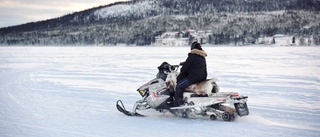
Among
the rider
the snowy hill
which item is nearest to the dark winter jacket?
the rider

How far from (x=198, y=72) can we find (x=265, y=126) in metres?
1.52

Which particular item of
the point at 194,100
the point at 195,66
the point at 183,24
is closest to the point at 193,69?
the point at 195,66

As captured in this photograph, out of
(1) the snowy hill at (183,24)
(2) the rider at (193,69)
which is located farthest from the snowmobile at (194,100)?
(1) the snowy hill at (183,24)

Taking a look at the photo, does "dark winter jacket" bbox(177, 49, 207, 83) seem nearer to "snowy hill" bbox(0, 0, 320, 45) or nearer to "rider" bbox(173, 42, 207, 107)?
"rider" bbox(173, 42, 207, 107)

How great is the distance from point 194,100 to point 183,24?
469 feet

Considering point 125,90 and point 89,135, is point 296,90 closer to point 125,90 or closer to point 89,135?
point 125,90

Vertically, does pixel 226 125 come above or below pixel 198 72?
below

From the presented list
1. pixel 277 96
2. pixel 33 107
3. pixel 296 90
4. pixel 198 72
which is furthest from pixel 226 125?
pixel 296 90

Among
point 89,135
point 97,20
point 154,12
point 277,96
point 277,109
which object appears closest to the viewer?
point 89,135

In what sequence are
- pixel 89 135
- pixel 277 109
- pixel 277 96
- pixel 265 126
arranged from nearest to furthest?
1. pixel 89 135
2. pixel 265 126
3. pixel 277 109
4. pixel 277 96

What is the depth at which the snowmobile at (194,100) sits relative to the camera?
617cm

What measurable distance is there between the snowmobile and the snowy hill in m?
83.7

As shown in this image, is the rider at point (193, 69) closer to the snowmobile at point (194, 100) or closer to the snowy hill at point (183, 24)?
the snowmobile at point (194, 100)

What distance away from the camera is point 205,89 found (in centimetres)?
639
